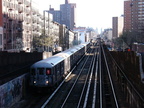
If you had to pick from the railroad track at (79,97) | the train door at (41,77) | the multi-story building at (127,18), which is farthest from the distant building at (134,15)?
the train door at (41,77)

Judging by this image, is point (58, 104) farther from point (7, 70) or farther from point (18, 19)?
point (18, 19)

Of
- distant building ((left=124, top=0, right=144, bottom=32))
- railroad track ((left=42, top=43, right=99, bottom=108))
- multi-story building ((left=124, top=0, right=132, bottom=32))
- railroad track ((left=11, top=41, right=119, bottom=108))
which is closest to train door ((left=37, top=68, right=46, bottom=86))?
railroad track ((left=11, top=41, right=119, bottom=108))

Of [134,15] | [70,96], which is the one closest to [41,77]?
[70,96]

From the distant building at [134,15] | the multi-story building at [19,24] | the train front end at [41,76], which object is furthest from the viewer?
the distant building at [134,15]

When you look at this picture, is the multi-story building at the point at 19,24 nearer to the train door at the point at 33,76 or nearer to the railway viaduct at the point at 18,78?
the railway viaduct at the point at 18,78

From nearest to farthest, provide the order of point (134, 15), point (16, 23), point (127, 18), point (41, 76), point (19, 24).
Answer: point (41, 76) < point (16, 23) < point (19, 24) < point (134, 15) < point (127, 18)

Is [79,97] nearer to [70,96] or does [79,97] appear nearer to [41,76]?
[70,96]

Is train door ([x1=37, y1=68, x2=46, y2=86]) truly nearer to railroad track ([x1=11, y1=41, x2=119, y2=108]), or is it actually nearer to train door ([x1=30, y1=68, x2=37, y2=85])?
train door ([x1=30, y1=68, x2=37, y2=85])

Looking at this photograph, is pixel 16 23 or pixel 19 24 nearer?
pixel 16 23

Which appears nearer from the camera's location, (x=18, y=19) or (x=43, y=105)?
(x=43, y=105)

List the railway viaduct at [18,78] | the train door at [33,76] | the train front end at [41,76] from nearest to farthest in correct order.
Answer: the railway viaduct at [18,78] → the train front end at [41,76] → the train door at [33,76]

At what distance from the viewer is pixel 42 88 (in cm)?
2273

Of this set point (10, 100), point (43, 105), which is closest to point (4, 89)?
point (10, 100)

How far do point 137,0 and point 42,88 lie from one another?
410ft
